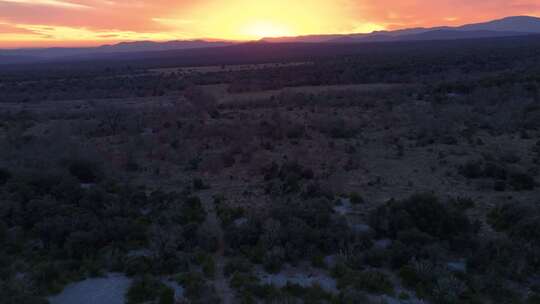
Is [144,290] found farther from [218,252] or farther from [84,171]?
[84,171]

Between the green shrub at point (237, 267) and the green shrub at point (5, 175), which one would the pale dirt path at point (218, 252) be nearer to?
the green shrub at point (237, 267)

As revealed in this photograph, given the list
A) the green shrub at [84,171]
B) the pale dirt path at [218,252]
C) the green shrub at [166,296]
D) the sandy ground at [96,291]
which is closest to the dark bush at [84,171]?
the green shrub at [84,171]

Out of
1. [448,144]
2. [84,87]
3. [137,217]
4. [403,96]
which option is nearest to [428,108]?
[403,96]

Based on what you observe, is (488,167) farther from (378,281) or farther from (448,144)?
(378,281)

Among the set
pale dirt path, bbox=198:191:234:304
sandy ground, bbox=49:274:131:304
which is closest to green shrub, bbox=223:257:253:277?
pale dirt path, bbox=198:191:234:304

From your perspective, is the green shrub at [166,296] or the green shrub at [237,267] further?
the green shrub at [237,267]

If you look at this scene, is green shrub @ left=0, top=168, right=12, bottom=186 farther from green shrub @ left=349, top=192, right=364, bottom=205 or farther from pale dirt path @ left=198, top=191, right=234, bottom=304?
green shrub @ left=349, top=192, right=364, bottom=205

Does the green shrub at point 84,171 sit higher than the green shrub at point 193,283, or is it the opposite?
the green shrub at point 84,171

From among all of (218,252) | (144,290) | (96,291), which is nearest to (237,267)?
(218,252)
